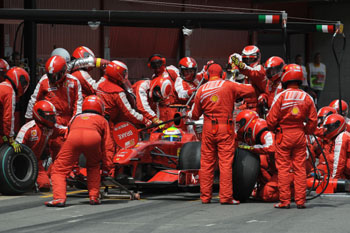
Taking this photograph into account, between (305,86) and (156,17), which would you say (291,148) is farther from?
(305,86)

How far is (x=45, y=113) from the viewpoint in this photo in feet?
39.5

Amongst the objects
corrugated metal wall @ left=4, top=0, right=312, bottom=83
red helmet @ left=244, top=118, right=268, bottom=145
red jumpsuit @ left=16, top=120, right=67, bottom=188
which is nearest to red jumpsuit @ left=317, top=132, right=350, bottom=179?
red helmet @ left=244, top=118, right=268, bottom=145

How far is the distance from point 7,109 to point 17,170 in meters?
0.99

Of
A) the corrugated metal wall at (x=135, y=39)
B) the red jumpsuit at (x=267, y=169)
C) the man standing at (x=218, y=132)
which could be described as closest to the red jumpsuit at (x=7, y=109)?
the man standing at (x=218, y=132)

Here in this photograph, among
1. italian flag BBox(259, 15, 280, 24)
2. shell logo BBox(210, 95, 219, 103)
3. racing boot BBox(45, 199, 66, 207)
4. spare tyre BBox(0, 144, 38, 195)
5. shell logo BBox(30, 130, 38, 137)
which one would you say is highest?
italian flag BBox(259, 15, 280, 24)

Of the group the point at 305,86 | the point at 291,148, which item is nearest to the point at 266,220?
the point at 291,148

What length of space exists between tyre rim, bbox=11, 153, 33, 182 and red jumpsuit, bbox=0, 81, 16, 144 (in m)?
0.40

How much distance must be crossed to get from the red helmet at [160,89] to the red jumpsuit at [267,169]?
2.82 metres

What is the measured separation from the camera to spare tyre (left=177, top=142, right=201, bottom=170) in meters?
11.4

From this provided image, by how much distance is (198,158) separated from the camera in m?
11.4

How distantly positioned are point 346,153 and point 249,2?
13.7 m

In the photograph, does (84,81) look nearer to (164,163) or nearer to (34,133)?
(34,133)

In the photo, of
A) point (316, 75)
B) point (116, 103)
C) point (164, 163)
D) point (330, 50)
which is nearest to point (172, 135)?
point (164, 163)

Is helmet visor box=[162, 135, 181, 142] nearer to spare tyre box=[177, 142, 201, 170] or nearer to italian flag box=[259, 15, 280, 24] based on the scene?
spare tyre box=[177, 142, 201, 170]
